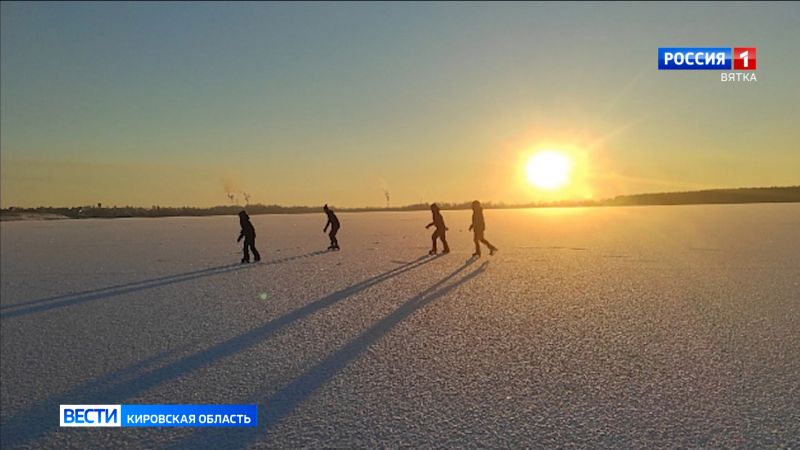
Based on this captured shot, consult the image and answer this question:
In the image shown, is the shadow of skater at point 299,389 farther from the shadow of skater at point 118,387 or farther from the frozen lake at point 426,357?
the shadow of skater at point 118,387

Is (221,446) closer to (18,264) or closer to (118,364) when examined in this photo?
(118,364)

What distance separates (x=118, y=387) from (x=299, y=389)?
1.71 metres

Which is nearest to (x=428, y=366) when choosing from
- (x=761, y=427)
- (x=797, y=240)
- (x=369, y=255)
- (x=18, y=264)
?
(x=761, y=427)

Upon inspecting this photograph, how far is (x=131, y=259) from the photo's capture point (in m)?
14.3

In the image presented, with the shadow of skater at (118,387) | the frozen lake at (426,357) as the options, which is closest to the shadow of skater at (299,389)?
the frozen lake at (426,357)

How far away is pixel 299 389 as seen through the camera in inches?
162

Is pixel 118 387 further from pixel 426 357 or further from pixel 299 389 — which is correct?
pixel 426 357

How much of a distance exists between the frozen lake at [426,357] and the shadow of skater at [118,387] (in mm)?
21

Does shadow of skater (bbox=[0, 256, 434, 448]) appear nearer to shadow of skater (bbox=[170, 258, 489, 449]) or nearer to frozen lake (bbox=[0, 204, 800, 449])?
frozen lake (bbox=[0, 204, 800, 449])

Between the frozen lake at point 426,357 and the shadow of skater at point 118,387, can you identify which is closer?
the frozen lake at point 426,357

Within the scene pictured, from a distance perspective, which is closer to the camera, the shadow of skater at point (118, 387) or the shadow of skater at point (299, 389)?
the shadow of skater at point (299, 389)

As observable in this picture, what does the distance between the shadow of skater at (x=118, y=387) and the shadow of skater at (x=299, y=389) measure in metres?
0.13

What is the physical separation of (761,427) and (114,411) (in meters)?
4.97

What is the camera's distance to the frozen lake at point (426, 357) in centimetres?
349
